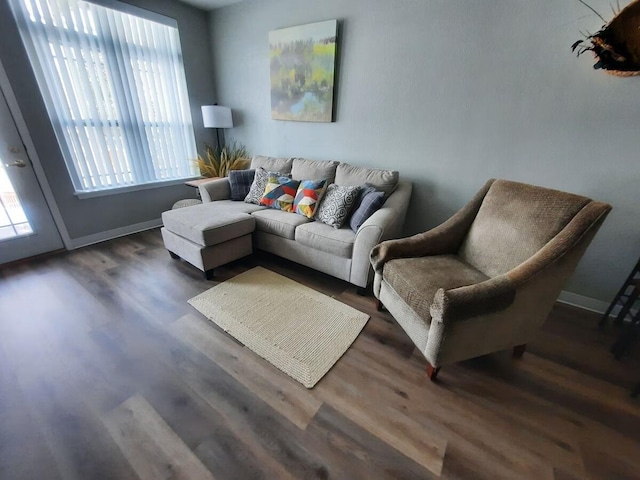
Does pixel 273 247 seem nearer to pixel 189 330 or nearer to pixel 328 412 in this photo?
pixel 189 330

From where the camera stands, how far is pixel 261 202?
2.71 meters

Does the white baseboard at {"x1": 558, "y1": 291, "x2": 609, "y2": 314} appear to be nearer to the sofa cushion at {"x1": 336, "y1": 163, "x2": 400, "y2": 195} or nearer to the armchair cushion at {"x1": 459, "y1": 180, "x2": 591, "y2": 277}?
the armchair cushion at {"x1": 459, "y1": 180, "x2": 591, "y2": 277}

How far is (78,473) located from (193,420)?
40 centimetres

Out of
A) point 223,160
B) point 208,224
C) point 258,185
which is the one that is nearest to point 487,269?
point 208,224

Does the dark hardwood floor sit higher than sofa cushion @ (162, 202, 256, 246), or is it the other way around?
sofa cushion @ (162, 202, 256, 246)

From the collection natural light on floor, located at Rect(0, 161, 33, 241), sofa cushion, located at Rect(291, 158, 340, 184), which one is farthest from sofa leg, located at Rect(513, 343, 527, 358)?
natural light on floor, located at Rect(0, 161, 33, 241)

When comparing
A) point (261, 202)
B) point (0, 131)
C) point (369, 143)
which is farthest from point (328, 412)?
point (0, 131)

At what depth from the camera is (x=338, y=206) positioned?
7.32 feet

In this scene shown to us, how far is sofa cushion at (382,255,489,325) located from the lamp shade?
9.58 feet

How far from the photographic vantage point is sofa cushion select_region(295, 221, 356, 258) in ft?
6.63

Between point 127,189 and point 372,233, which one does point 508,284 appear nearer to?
point 372,233

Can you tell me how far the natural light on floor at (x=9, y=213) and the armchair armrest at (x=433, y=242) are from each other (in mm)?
3214

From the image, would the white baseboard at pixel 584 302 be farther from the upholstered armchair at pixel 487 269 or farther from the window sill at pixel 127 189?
the window sill at pixel 127 189

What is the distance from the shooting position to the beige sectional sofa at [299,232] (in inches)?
79.0
